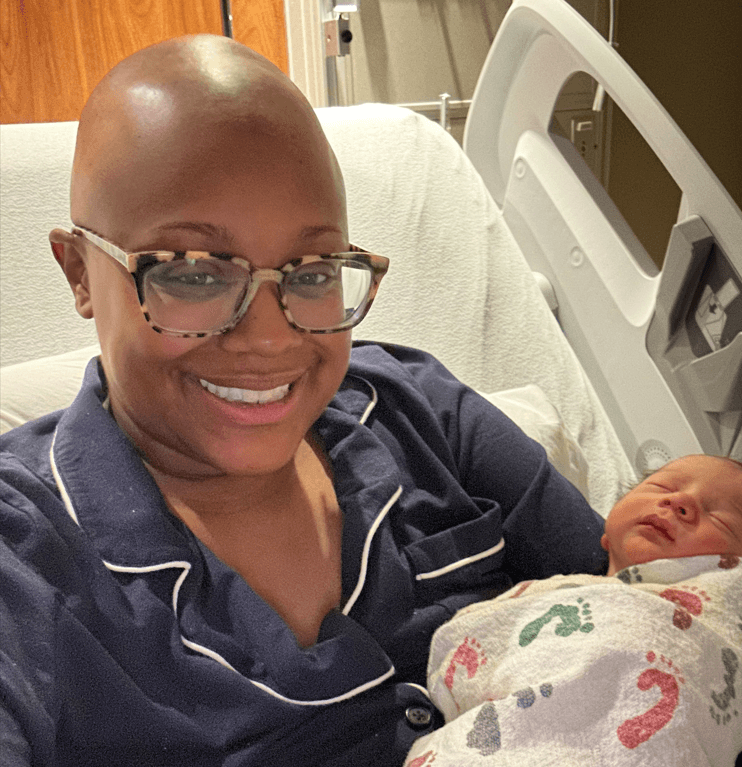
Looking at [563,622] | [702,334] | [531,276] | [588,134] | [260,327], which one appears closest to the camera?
[260,327]

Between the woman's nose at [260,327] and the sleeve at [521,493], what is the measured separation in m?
0.41

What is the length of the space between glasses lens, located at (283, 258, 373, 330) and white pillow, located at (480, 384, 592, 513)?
1.84 feet

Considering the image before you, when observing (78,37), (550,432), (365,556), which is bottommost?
(550,432)

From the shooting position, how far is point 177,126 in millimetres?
824

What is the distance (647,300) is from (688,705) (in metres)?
1.12

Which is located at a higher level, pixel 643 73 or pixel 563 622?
pixel 643 73

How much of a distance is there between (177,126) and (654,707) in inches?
28.8

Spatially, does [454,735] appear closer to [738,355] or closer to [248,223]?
[248,223]

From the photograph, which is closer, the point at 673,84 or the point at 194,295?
the point at 194,295

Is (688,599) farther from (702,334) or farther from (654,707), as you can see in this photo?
(702,334)

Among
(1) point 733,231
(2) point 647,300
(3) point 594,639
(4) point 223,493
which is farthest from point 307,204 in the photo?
(2) point 647,300

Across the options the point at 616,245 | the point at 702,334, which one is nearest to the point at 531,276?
the point at 616,245

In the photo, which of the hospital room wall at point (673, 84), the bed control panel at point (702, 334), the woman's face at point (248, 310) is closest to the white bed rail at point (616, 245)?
the bed control panel at point (702, 334)

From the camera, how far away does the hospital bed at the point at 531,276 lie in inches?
61.6
